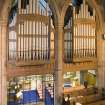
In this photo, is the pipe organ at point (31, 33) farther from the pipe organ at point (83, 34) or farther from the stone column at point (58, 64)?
the pipe organ at point (83, 34)

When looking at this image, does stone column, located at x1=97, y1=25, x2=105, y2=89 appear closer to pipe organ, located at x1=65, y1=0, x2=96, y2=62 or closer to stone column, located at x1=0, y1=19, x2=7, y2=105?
pipe organ, located at x1=65, y1=0, x2=96, y2=62

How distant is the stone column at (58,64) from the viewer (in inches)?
476

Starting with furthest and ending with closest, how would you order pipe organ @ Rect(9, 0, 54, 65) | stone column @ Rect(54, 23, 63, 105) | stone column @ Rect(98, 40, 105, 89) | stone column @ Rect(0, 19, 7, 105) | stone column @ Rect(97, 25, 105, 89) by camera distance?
stone column @ Rect(98, 40, 105, 89)
stone column @ Rect(97, 25, 105, 89)
stone column @ Rect(54, 23, 63, 105)
stone column @ Rect(0, 19, 7, 105)
pipe organ @ Rect(9, 0, 54, 65)

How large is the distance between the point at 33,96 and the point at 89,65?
11.1 feet

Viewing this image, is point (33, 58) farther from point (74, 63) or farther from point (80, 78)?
point (80, 78)

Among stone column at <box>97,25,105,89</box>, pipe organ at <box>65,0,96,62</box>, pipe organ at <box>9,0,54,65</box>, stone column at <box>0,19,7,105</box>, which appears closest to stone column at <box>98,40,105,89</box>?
stone column at <box>97,25,105,89</box>

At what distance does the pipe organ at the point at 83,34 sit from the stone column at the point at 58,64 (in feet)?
1.27

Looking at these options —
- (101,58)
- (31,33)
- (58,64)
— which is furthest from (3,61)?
(101,58)

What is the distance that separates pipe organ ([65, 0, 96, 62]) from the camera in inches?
477

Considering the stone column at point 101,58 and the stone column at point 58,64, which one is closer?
the stone column at point 58,64

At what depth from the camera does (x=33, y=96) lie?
39.5 feet

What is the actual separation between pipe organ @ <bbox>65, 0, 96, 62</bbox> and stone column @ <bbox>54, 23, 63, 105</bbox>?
388 millimetres

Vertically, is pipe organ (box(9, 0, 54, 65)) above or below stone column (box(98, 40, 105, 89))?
above

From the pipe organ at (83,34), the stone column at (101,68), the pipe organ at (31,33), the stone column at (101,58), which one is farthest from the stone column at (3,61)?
the stone column at (101,68)
